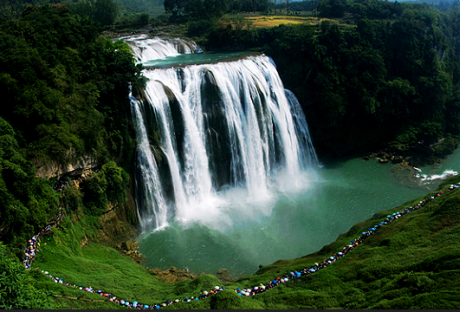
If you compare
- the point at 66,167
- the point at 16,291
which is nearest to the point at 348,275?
the point at 16,291

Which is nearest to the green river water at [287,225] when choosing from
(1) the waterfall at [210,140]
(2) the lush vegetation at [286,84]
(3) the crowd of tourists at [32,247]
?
(1) the waterfall at [210,140]

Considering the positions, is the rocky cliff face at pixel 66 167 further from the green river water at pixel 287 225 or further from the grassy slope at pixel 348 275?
the green river water at pixel 287 225

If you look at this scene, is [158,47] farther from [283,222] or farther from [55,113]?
[283,222]

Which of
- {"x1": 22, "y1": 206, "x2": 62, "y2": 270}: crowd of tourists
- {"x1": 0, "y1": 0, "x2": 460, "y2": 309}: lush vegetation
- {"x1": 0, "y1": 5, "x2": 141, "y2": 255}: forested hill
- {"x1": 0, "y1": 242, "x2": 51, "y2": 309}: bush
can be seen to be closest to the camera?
{"x1": 0, "y1": 242, "x2": 51, "y2": 309}: bush

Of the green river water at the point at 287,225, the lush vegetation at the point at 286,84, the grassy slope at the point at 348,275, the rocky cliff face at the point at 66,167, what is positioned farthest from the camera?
the green river water at the point at 287,225

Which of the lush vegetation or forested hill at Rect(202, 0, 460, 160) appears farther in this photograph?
forested hill at Rect(202, 0, 460, 160)

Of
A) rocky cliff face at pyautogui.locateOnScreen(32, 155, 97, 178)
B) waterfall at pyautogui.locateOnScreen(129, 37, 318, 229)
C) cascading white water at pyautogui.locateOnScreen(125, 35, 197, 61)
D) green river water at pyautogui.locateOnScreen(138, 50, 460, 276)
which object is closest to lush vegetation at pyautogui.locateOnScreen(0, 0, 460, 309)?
rocky cliff face at pyautogui.locateOnScreen(32, 155, 97, 178)

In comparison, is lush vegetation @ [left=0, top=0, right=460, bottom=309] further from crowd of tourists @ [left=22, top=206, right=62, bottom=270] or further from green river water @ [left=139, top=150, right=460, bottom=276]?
green river water @ [left=139, top=150, right=460, bottom=276]
